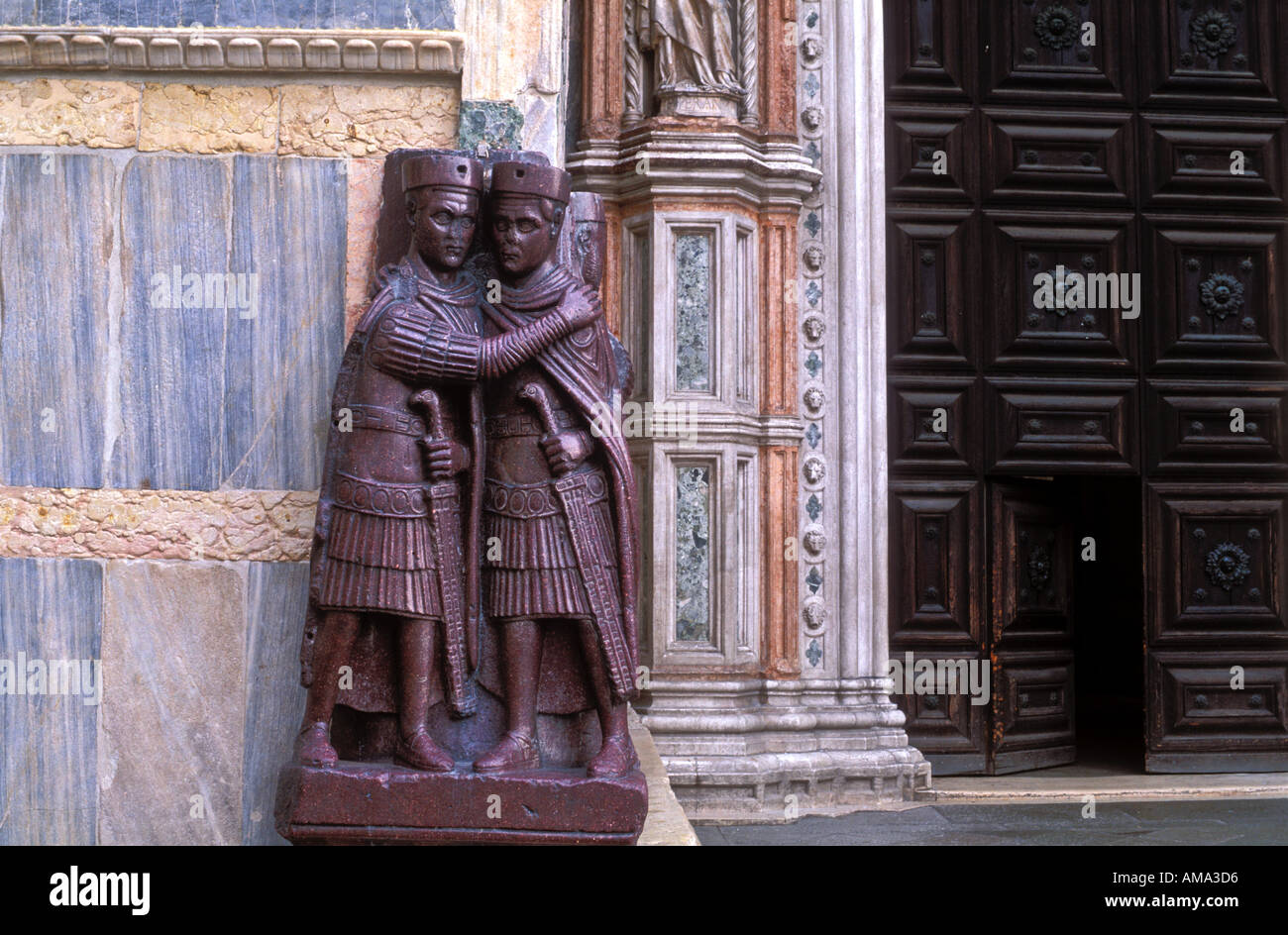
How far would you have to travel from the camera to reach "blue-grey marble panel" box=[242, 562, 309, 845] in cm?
332

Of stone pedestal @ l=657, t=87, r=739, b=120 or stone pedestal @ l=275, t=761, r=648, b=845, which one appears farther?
stone pedestal @ l=657, t=87, r=739, b=120

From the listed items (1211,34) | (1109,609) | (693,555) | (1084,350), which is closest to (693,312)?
(693,555)

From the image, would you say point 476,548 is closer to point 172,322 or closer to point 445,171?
point 445,171

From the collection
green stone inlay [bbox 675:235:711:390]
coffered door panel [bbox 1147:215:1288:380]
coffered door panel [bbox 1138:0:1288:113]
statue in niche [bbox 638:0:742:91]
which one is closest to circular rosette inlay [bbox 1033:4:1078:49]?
coffered door panel [bbox 1138:0:1288:113]

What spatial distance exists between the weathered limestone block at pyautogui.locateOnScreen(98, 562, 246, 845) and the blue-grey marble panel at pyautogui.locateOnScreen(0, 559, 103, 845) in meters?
0.04

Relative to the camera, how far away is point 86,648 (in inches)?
132

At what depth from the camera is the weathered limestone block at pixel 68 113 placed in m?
3.46

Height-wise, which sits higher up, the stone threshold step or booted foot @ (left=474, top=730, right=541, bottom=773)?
booted foot @ (left=474, top=730, right=541, bottom=773)

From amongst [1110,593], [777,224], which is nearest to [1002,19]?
[777,224]

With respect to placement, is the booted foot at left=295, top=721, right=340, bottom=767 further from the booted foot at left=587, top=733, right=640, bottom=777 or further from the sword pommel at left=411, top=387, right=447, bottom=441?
the sword pommel at left=411, top=387, right=447, bottom=441

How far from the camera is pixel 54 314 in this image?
341cm

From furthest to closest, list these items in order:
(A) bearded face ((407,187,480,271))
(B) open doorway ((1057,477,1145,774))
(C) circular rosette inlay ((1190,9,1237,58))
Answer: (B) open doorway ((1057,477,1145,774)), (C) circular rosette inlay ((1190,9,1237,58)), (A) bearded face ((407,187,480,271))

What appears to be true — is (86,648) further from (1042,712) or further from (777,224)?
(1042,712)

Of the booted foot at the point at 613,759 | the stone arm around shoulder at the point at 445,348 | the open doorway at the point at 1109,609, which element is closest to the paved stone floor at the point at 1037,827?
the booted foot at the point at 613,759
